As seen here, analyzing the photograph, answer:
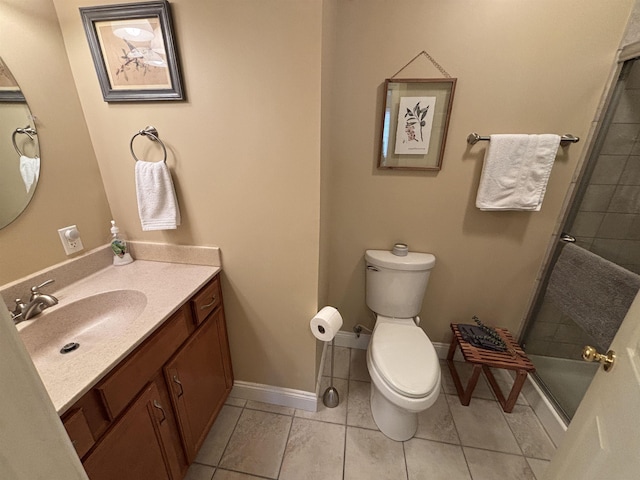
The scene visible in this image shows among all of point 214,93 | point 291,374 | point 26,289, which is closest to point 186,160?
point 214,93

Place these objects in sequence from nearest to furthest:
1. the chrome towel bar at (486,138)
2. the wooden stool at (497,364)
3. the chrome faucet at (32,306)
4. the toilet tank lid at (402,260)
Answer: the chrome faucet at (32,306) < the chrome towel bar at (486,138) < the wooden stool at (497,364) < the toilet tank lid at (402,260)

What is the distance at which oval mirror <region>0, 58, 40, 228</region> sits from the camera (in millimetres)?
917

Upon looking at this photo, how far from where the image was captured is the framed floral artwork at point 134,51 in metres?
0.98

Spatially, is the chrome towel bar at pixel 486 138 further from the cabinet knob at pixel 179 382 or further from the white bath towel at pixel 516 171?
the cabinet knob at pixel 179 382

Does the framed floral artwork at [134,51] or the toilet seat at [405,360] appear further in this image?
the toilet seat at [405,360]

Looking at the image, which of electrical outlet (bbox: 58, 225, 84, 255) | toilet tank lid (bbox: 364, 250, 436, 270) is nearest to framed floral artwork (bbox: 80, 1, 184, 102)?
electrical outlet (bbox: 58, 225, 84, 255)

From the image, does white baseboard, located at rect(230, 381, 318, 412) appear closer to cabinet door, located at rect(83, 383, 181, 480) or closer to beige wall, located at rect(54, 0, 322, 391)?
beige wall, located at rect(54, 0, 322, 391)

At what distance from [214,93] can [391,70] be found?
3.03 feet

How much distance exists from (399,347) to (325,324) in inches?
19.1

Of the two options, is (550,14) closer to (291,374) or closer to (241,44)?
(241,44)

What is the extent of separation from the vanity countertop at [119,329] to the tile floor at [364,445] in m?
0.88

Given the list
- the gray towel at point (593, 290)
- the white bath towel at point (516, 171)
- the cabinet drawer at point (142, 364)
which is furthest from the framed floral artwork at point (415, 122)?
the cabinet drawer at point (142, 364)

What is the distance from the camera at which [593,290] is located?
122 centimetres

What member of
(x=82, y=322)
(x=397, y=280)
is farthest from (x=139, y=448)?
(x=397, y=280)
